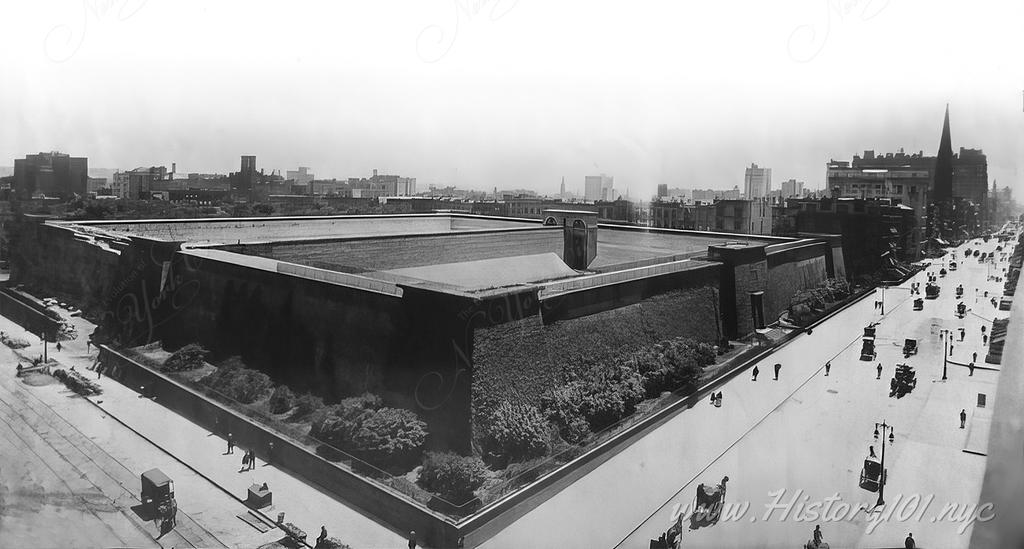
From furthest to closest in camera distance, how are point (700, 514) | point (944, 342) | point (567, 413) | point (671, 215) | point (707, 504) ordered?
point (671, 215), point (944, 342), point (567, 413), point (707, 504), point (700, 514)

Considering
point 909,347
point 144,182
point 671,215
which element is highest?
point 144,182

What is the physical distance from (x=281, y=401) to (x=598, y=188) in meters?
13.5

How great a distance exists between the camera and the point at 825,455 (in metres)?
11.6

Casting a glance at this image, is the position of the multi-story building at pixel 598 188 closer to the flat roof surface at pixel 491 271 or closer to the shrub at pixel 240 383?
the flat roof surface at pixel 491 271

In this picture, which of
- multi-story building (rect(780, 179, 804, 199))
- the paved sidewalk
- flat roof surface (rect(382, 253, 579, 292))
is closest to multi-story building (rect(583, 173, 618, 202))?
flat roof surface (rect(382, 253, 579, 292))

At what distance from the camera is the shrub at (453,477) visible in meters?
10.3

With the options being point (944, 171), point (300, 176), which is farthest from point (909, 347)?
point (300, 176)

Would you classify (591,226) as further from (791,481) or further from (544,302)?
(791,481)

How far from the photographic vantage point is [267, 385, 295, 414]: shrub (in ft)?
45.0

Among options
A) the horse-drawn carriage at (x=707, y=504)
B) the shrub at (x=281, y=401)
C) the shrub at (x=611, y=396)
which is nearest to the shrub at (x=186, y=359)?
the shrub at (x=281, y=401)

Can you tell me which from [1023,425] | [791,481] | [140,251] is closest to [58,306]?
[140,251]

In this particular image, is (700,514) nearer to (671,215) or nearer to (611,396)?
(611,396)

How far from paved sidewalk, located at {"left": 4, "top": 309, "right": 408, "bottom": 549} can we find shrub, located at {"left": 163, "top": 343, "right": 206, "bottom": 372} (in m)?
1.02

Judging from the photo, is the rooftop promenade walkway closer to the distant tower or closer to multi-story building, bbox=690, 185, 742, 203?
the distant tower
